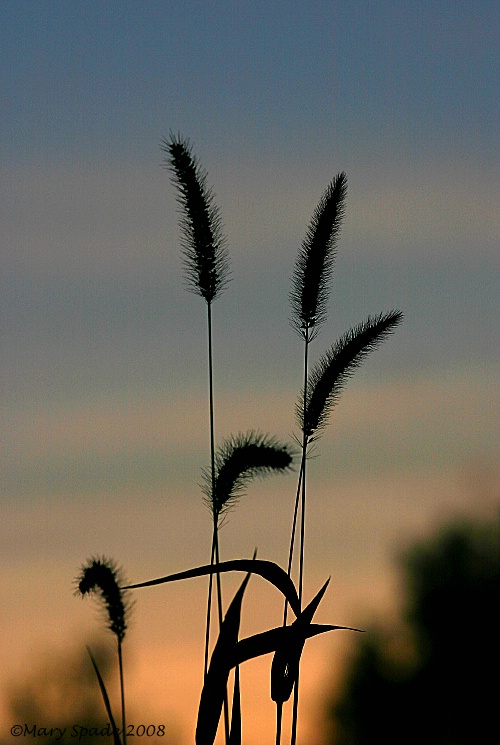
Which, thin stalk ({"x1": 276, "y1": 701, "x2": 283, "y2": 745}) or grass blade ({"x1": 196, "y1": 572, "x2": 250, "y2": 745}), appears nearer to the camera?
grass blade ({"x1": 196, "y1": 572, "x2": 250, "y2": 745})

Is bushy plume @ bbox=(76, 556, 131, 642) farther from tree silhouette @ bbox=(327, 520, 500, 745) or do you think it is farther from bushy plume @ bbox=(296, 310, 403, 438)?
tree silhouette @ bbox=(327, 520, 500, 745)

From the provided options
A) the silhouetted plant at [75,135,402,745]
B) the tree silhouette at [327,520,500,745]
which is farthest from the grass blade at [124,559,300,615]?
the tree silhouette at [327,520,500,745]

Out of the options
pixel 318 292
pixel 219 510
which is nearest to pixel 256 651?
pixel 219 510

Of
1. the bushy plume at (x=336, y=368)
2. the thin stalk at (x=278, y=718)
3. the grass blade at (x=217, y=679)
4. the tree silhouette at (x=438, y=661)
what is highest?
the bushy plume at (x=336, y=368)

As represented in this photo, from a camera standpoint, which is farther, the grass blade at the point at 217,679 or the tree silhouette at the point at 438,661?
the tree silhouette at the point at 438,661

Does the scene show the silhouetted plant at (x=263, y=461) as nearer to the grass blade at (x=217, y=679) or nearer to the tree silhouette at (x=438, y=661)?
the grass blade at (x=217, y=679)

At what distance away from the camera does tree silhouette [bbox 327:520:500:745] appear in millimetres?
32188

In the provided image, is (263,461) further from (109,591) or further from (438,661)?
(438,661)

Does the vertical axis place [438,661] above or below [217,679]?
below

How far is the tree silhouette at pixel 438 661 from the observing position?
3219 cm

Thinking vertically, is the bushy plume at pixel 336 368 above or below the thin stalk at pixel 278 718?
above

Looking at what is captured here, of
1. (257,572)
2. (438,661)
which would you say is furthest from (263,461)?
(438,661)

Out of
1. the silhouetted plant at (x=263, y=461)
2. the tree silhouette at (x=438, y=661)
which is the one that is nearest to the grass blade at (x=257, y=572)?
the silhouetted plant at (x=263, y=461)

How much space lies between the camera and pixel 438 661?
33625 millimetres
